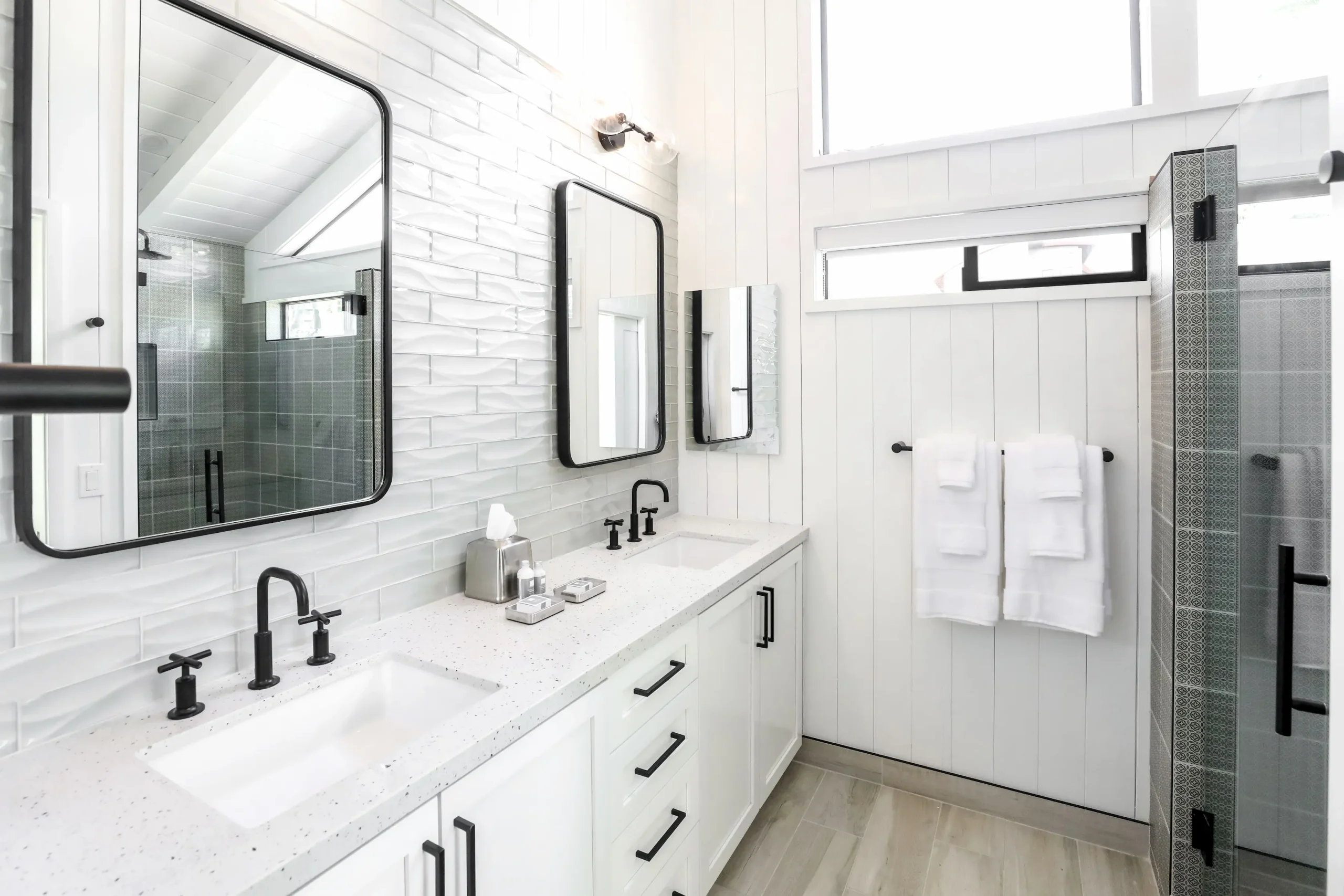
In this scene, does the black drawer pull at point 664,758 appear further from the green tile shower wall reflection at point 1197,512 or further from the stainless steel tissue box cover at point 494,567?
the green tile shower wall reflection at point 1197,512

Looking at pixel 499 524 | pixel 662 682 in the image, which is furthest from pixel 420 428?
pixel 662 682

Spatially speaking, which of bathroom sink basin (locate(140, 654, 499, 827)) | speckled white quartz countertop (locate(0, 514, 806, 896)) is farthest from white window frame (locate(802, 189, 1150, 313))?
bathroom sink basin (locate(140, 654, 499, 827))

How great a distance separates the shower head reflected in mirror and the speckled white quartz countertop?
0.69 metres

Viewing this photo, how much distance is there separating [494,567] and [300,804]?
80 cm

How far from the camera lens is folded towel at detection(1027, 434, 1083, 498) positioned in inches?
76.8

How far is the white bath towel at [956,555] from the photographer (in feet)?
6.84

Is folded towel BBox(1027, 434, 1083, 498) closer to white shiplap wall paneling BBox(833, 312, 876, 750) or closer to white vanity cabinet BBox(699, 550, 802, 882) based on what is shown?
white shiplap wall paneling BBox(833, 312, 876, 750)

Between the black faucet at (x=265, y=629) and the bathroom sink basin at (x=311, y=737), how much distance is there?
0.08 metres

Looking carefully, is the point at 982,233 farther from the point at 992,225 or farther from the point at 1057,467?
the point at 1057,467

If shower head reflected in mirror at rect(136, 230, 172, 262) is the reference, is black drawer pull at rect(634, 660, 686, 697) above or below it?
below

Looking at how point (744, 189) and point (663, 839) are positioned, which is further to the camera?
point (744, 189)

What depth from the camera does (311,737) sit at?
116cm

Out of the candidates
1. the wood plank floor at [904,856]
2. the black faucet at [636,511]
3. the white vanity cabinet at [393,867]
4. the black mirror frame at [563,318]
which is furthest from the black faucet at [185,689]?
the wood plank floor at [904,856]

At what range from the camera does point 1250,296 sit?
1.28 metres
